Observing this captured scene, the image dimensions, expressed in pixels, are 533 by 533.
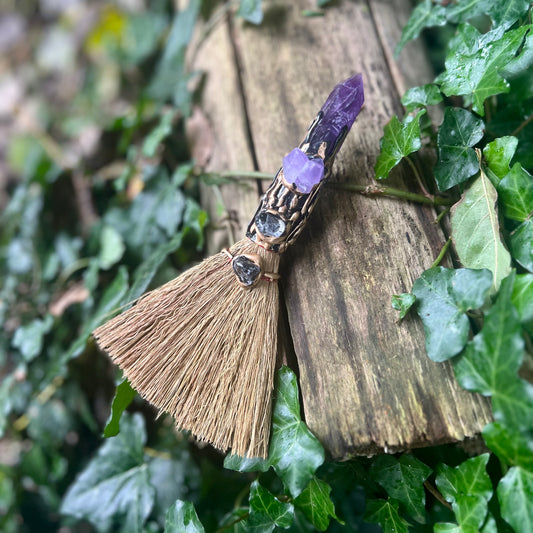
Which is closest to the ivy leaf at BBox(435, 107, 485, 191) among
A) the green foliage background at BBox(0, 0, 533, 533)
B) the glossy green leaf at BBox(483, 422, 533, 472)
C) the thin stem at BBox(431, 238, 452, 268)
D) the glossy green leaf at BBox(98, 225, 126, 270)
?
the green foliage background at BBox(0, 0, 533, 533)

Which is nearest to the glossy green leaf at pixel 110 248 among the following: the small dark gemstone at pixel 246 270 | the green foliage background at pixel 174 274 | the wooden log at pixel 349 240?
the green foliage background at pixel 174 274

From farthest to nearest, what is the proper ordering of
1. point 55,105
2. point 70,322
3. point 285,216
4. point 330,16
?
point 55,105
point 70,322
point 330,16
point 285,216

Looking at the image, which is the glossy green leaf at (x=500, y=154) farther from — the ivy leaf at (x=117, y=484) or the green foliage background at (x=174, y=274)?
the ivy leaf at (x=117, y=484)

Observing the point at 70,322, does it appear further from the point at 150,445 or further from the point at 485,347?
the point at 485,347

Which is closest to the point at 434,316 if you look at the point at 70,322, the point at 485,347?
the point at 485,347

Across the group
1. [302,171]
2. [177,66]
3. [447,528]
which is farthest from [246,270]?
[177,66]

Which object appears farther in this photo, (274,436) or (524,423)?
(274,436)

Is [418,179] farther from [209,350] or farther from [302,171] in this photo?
[209,350]
